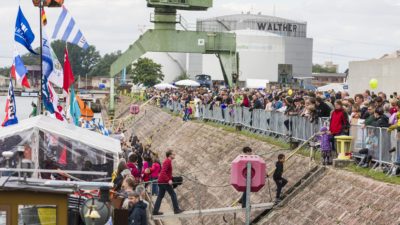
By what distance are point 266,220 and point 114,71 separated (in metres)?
50.3

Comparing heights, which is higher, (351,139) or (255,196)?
(351,139)

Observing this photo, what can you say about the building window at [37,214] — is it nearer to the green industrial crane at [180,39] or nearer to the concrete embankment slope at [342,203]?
the concrete embankment slope at [342,203]

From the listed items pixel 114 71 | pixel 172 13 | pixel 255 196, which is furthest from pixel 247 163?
pixel 114 71

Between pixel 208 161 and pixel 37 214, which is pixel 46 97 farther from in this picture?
pixel 37 214

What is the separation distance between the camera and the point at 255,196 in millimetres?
25375

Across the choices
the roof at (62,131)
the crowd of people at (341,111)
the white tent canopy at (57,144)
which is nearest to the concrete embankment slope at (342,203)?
the crowd of people at (341,111)

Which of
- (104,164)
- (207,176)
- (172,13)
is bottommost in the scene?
(207,176)

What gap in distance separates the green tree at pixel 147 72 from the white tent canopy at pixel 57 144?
12040 centimetres

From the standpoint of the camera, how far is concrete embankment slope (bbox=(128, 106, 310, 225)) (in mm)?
25281

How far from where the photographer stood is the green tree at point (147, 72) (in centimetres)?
13912

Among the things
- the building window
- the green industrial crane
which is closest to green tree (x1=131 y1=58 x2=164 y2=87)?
the green industrial crane

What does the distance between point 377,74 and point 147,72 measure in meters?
101

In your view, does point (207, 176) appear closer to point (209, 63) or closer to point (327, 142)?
point (327, 142)

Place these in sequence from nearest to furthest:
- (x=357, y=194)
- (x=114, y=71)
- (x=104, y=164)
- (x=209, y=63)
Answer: (x=104, y=164)
(x=357, y=194)
(x=114, y=71)
(x=209, y=63)
